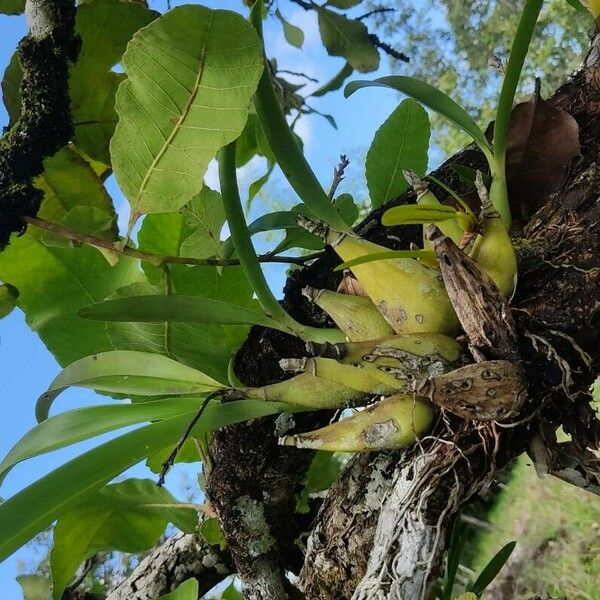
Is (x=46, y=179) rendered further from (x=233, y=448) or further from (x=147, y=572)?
(x=147, y=572)

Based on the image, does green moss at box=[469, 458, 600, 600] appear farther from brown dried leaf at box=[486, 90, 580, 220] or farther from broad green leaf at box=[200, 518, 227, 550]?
brown dried leaf at box=[486, 90, 580, 220]

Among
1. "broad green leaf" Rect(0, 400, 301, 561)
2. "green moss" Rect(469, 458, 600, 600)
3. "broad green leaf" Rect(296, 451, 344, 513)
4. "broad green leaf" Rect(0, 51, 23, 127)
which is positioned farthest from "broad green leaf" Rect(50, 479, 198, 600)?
"green moss" Rect(469, 458, 600, 600)

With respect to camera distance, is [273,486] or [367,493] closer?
[367,493]

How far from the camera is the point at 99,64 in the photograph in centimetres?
71

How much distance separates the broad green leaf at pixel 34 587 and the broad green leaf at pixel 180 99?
713 millimetres

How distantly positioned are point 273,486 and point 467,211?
1.32 feet

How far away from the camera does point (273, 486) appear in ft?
2.35

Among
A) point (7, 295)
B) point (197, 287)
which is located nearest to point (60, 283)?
point (7, 295)

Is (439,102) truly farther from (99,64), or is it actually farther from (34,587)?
(34,587)

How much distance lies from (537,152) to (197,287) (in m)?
0.38

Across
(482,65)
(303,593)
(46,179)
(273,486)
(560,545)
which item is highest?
(482,65)

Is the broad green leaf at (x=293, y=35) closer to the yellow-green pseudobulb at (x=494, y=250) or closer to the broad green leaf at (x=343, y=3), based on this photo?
the broad green leaf at (x=343, y=3)

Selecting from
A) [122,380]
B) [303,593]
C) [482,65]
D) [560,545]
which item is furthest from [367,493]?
[482,65]

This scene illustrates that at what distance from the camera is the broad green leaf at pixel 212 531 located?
80 centimetres
